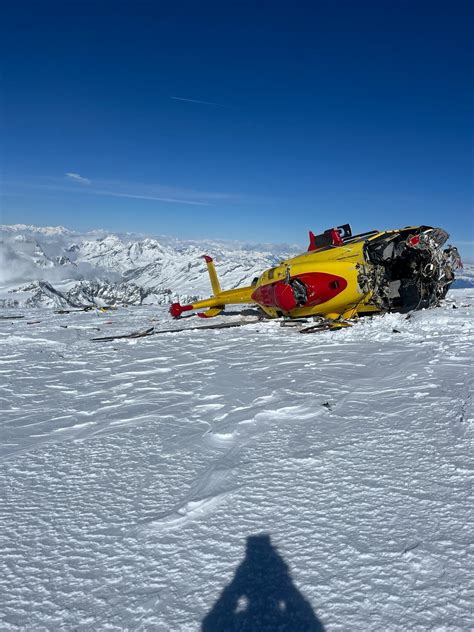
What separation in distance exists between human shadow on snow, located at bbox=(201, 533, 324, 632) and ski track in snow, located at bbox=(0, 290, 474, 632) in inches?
2.7

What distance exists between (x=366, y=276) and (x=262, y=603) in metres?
11.8

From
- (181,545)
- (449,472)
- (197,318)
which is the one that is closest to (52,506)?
(181,545)

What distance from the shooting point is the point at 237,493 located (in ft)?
11.6

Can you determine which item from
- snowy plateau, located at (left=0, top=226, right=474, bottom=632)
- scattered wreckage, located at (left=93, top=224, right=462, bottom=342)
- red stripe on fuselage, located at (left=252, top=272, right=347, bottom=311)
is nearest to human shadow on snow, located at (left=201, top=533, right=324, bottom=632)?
snowy plateau, located at (left=0, top=226, right=474, bottom=632)

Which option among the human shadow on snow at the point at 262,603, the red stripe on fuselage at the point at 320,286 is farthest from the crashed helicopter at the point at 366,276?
the human shadow on snow at the point at 262,603

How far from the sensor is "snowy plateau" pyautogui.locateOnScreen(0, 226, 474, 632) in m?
2.38

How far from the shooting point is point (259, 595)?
2449 mm

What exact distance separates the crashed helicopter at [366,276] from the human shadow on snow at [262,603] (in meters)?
9.87

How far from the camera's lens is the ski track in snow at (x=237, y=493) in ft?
7.94

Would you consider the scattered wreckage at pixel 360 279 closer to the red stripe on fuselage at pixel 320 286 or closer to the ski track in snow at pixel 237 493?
the red stripe on fuselage at pixel 320 286

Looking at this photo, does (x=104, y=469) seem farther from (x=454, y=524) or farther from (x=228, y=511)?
(x=454, y=524)

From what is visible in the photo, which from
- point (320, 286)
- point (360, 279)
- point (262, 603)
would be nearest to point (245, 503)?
point (262, 603)

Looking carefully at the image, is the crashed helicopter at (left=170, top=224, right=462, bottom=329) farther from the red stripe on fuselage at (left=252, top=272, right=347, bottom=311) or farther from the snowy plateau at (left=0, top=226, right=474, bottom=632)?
the snowy plateau at (left=0, top=226, right=474, bottom=632)

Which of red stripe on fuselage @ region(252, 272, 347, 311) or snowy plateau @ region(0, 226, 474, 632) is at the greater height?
red stripe on fuselage @ region(252, 272, 347, 311)
